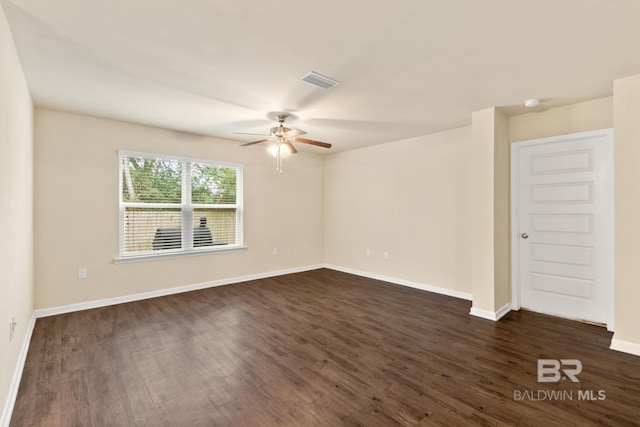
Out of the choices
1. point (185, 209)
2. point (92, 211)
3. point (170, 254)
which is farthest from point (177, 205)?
point (92, 211)

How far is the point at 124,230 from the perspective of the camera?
164 inches

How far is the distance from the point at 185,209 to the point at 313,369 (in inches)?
134

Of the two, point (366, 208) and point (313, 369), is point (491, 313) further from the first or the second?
point (366, 208)

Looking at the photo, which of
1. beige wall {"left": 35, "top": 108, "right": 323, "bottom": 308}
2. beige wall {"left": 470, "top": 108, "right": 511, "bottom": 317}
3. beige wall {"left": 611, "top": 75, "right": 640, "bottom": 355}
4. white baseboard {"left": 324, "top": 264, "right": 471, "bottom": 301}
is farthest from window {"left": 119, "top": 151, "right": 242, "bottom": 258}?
beige wall {"left": 611, "top": 75, "right": 640, "bottom": 355}

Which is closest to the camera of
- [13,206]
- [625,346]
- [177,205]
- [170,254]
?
[13,206]

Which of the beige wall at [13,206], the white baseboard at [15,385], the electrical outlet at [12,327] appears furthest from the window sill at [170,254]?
the electrical outlet at [12,327]

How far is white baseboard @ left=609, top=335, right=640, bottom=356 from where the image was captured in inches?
104

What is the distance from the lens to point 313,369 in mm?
2424

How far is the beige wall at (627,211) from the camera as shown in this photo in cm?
265

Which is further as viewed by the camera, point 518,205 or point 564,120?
point 518,205

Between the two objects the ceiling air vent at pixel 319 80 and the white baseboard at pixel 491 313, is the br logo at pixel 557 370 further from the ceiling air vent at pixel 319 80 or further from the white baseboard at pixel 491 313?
the ceiling air vent at pixel 319 80

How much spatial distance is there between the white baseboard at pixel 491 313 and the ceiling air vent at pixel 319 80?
3.15 metres

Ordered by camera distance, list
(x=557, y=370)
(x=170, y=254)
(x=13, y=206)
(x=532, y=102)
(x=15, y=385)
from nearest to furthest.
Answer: (x=15, y=385) < (x=13, y=206) < (x=557, y=370) < (x=532, y=102) < (x=170, y=254)

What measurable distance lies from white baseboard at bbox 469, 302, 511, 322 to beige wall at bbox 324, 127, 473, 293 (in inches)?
24.7
